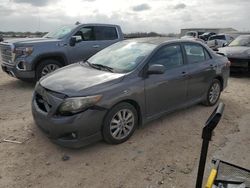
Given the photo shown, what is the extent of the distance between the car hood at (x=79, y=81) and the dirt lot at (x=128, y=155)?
34.5 inches

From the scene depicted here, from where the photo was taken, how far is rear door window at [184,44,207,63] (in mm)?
5453

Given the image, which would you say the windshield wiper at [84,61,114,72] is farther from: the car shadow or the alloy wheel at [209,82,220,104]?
the car shadow

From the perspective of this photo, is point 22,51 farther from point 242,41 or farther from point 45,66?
point 242,41

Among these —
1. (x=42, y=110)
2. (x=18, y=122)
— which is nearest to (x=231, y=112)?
(x=42, y=110)

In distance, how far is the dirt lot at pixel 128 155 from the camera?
3398mm

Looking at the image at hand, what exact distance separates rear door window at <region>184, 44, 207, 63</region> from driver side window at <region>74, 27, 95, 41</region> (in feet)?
12.9

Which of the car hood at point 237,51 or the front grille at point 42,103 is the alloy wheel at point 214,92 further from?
the car hood at point 237,51

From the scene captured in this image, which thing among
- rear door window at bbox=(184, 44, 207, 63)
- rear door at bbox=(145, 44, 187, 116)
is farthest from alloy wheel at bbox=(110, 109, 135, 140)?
rear door window at bbox=(184, 44, 207, 63)

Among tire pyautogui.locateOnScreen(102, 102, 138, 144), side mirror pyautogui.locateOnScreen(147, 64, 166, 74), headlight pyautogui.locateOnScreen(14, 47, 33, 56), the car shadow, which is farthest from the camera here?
the car shadow

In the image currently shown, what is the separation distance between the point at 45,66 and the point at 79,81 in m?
3.88

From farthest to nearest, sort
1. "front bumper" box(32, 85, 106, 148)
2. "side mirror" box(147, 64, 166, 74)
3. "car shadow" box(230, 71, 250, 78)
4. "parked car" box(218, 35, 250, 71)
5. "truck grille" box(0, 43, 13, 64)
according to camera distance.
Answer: "car shadow" box(230, 71, 250, 78) < "parked car" box(218, 35, 250, 71) < "truck grille" box(0, 43, 13, 64) < "side mirror" box(147, 64, 166, 74) < "front bumper" box(32, 85, 106, 148)

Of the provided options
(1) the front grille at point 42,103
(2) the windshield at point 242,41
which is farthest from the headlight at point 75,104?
(2) the windshield at point 242,41

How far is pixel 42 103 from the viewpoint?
4242mm

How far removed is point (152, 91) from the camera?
4578 millimetres
